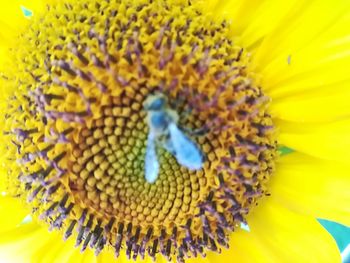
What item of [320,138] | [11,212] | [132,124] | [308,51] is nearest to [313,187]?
[320,138]

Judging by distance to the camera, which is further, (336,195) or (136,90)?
(336,195)

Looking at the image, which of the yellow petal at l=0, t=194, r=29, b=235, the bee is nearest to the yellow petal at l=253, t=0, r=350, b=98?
the bee

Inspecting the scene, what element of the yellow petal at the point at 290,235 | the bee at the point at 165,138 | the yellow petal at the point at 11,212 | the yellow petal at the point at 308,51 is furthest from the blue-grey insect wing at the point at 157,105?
the yellow petal at the point at 11,212

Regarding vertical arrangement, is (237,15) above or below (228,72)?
above

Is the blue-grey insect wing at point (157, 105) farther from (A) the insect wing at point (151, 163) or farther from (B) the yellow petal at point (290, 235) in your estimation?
(B) the yellow petal at point (290, 235)

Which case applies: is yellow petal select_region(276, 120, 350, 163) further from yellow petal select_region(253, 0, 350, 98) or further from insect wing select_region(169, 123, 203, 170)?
insect wing select_region(169, 123, 203, 170)

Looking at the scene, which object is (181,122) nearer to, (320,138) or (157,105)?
A: (157,105)

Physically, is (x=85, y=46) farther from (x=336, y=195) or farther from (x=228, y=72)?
(x=336, y=195)

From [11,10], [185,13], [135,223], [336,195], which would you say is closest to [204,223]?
[135,223]
